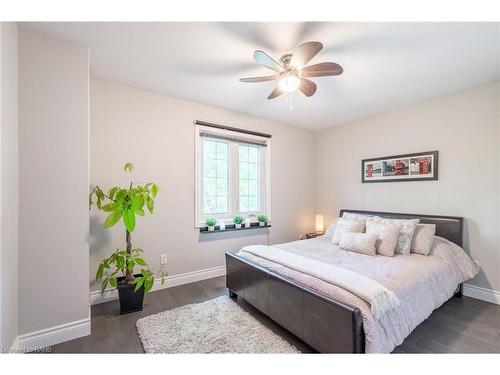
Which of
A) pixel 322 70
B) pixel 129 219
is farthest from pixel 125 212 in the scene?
pixel 322 70

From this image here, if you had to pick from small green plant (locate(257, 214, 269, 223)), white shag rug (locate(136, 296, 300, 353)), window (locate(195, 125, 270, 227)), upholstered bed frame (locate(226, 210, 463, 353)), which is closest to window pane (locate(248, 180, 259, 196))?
window (locate(195, 125, 270, 227))

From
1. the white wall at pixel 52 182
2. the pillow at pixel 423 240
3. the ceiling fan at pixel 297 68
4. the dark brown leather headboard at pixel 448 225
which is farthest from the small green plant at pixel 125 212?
the dark brown leather headboard at pixel 448 225

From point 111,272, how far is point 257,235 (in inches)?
81.0

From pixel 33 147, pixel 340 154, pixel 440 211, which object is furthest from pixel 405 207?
pixel 33 147

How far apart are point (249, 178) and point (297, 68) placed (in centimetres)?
208

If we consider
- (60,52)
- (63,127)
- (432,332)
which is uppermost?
(60,52)

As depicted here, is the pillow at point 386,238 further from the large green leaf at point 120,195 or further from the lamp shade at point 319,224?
the large green leaf at point 120,195

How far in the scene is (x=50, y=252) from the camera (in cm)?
180

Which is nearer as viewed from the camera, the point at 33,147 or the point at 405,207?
the point at 33,147

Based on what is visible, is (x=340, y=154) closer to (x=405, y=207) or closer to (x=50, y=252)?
(x=405, y=207)

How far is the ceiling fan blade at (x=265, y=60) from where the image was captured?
1651 millimetres

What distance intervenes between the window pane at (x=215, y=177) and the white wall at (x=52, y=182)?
157cm

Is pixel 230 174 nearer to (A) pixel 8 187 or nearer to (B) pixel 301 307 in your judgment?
(B) pixel 301 307

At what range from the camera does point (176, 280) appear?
2.94 m
